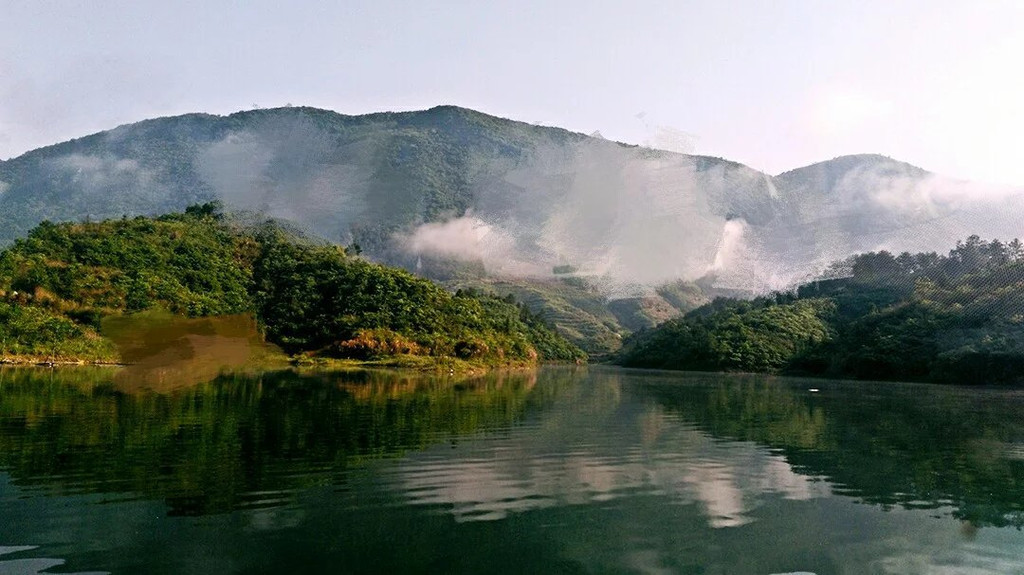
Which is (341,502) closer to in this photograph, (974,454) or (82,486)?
(82,486)

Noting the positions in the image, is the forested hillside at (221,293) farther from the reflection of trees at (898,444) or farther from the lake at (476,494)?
the reflection of trees at (898,444)

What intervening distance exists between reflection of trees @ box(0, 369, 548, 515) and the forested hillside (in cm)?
3371

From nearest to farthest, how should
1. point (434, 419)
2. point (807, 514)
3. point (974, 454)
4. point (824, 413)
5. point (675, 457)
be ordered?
point (807, 514) < point (675, 457) < point (974, 454) < point (434, 419) < point (824, 413)

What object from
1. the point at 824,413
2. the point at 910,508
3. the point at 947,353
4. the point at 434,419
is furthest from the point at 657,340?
the point at 910,508

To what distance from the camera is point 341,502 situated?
51.4ft

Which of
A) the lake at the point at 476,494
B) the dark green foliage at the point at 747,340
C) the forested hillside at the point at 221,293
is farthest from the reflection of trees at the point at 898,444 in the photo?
the dark green foliage at the point at 747,340

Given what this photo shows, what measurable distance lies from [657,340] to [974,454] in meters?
173

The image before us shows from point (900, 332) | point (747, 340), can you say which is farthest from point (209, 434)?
point (747, 340)

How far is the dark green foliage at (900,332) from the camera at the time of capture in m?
108

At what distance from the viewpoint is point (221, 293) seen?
103 metres

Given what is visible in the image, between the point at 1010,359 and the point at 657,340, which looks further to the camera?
the point at 657,340

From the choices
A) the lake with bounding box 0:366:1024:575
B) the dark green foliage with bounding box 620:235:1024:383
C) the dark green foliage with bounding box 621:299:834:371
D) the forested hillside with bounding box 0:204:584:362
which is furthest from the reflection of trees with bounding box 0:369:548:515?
the dark green foliage with bounding box 621:299:834:371

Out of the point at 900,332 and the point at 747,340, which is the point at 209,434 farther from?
the point at 747,340

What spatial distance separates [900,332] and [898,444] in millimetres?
111799
